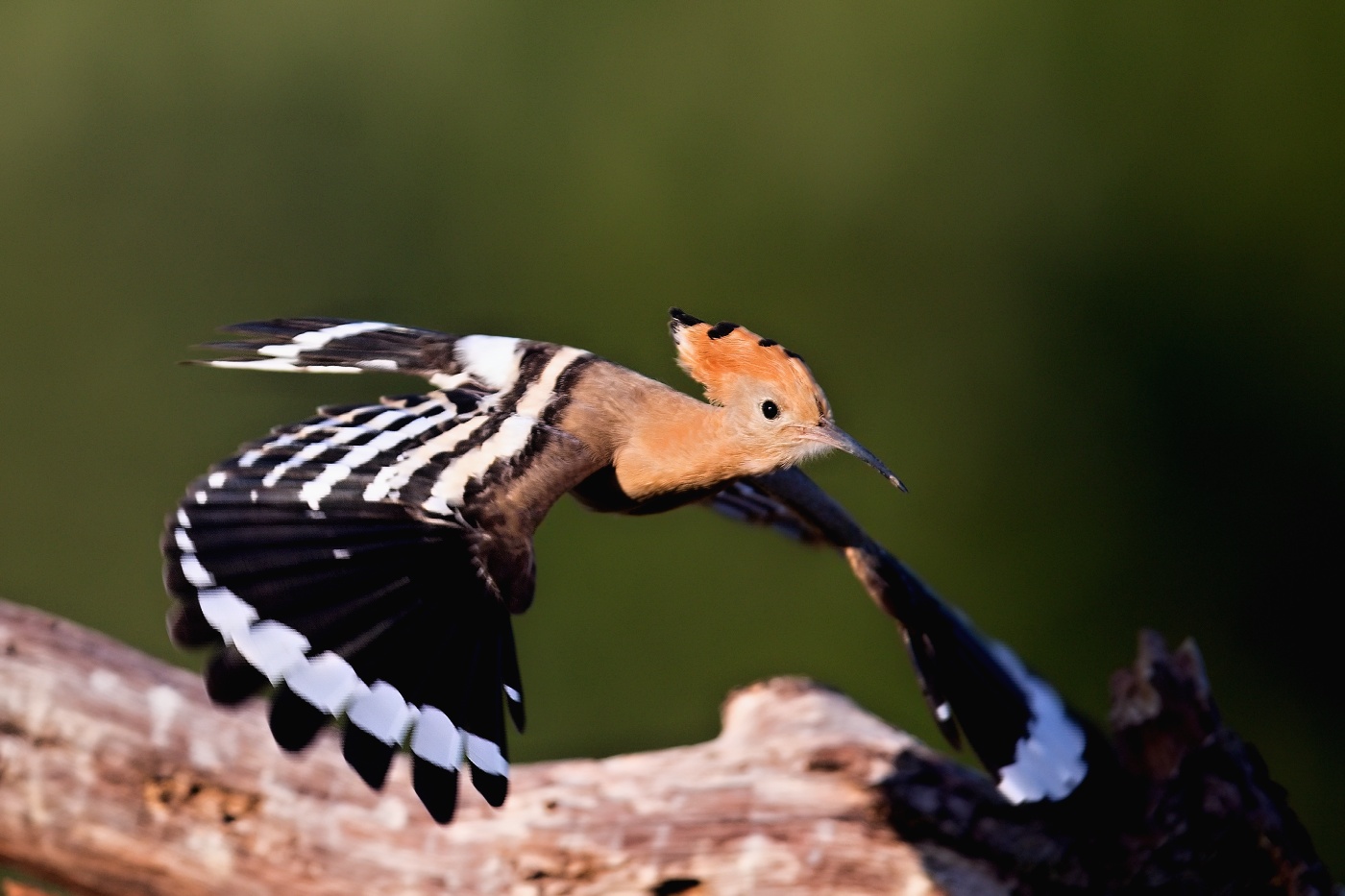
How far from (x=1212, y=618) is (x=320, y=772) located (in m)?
3.21

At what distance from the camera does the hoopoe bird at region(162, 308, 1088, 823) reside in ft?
4.33

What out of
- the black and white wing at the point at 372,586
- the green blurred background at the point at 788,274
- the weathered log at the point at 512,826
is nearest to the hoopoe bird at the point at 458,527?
the black and white wing at the point at 372,586

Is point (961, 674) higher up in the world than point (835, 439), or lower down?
lower down

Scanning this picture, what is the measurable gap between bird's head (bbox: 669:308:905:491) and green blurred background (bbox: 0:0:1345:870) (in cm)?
215

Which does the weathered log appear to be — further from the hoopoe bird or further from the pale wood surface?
the hoopoe bird

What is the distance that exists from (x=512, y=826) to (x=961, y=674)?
568mm

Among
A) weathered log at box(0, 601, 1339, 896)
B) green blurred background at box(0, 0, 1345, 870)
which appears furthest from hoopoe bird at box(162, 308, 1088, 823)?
green blurred background at box(0, 0, 1345, 870)

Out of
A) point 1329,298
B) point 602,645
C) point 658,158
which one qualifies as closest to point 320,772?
point 602,645

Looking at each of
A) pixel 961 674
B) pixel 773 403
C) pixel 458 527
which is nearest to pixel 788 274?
pixel 961 674

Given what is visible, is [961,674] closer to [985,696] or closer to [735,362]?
[985,696]

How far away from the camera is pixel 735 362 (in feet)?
5.75

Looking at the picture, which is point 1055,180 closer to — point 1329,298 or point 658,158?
point 1329,298

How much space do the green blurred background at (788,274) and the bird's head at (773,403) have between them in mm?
2149

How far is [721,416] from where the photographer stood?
172cm
